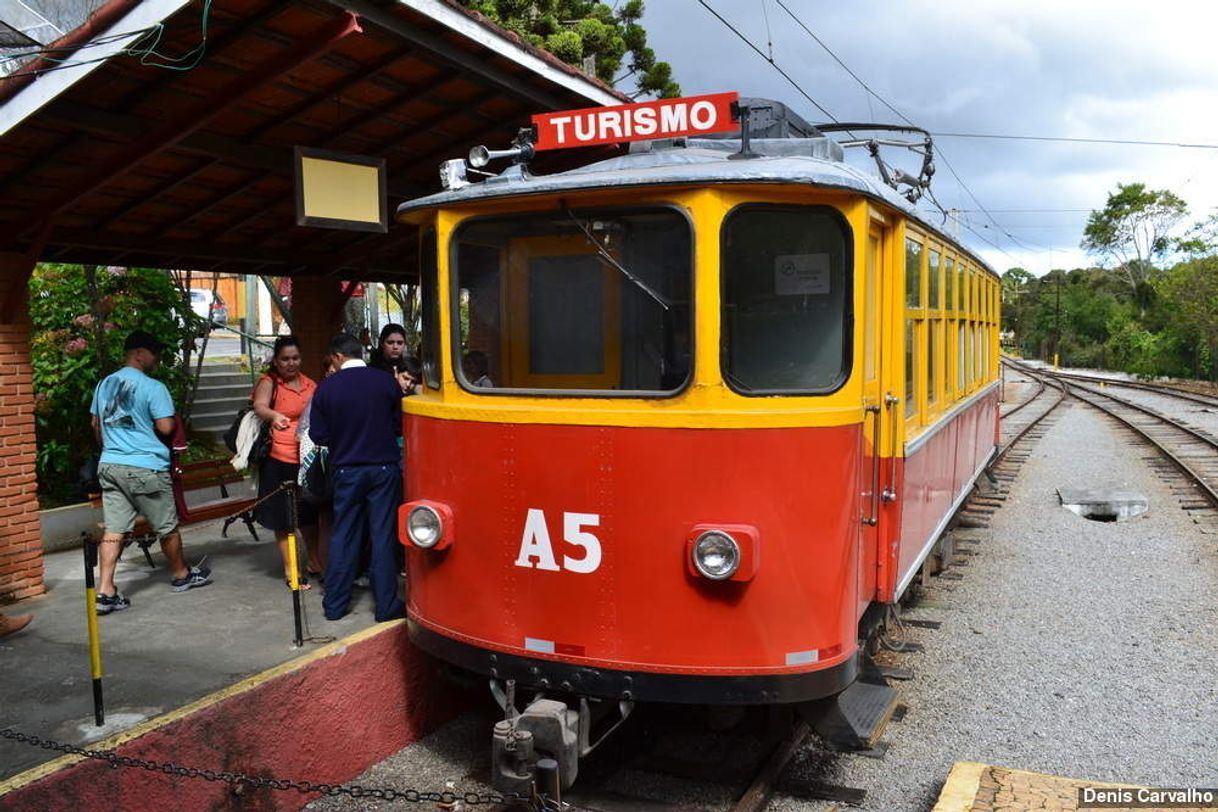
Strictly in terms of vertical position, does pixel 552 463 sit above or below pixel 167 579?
above

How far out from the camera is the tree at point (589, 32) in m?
17.6

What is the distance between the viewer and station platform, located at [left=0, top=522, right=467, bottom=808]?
3.81 m

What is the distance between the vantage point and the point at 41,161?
5.78 meters

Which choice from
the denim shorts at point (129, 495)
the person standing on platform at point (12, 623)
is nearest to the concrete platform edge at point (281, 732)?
the denim shorts at point (129, 495)

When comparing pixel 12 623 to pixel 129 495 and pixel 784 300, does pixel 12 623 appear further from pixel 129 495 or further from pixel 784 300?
pixel 784 300

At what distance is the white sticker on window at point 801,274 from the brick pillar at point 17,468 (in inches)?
186

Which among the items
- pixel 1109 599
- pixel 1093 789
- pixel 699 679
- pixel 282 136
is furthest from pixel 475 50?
pixel 1109 599

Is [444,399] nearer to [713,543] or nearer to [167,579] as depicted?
[713,543]

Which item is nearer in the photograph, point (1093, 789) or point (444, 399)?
point (1093, 789)

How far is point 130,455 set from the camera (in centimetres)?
563

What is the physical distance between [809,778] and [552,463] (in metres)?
1.94

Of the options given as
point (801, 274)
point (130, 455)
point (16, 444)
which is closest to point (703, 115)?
point (801, 274)

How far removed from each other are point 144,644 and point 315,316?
504 cm

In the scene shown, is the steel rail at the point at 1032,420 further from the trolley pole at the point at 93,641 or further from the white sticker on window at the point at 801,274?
the trolley pole at the point at 93,641
